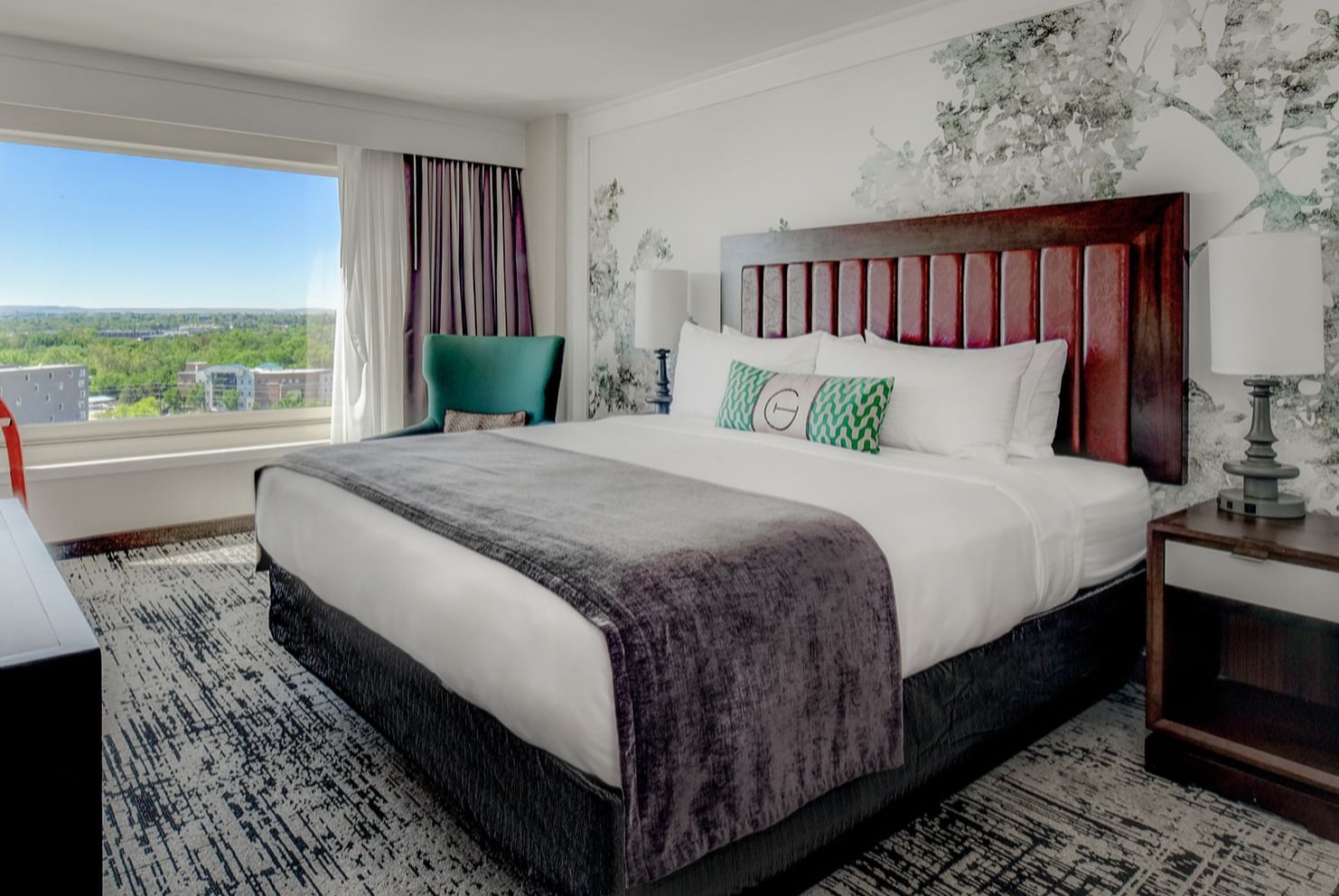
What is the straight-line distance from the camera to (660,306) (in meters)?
4.15

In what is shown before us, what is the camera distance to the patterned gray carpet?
173 cm

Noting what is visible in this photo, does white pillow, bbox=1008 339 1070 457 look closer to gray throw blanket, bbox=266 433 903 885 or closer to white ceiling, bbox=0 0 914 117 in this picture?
gray throw blanket, bbox=266 433 903 885

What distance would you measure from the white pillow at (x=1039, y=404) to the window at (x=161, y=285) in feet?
12.5

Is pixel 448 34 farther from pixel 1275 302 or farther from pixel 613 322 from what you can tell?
pixel 1275 302

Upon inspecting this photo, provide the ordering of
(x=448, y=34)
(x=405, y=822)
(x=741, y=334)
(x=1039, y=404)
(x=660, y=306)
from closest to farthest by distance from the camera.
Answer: (x=405, y=822)
(x=1039, y=404)
(x=448, y=34)
(x=741, y=334)
(x=660, y=306)

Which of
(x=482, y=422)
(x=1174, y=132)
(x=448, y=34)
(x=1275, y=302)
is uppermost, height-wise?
(x=448, y=34)

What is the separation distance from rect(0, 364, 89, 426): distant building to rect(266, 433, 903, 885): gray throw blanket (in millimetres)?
3257

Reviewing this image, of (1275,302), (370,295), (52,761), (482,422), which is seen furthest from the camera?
(370,295)

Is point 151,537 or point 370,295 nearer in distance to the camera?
point 151,537

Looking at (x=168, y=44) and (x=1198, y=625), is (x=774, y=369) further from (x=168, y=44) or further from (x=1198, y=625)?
(x=168, y=44)

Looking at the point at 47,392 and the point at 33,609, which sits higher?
the point at 47,392

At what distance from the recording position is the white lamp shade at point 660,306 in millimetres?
4148

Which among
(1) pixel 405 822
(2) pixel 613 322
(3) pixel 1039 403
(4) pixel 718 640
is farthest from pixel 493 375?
(4) pixel 718 640

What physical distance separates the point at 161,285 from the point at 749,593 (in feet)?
13.8
